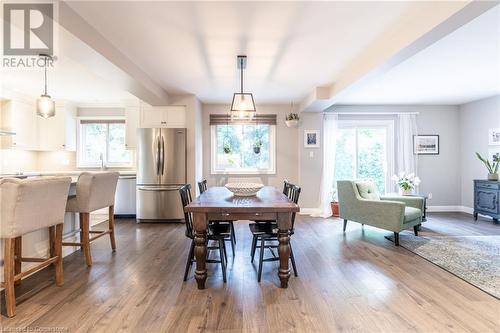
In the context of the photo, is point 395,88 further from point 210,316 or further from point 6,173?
point 6,173

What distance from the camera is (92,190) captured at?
3.20 meters

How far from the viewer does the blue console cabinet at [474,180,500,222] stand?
16.5ft

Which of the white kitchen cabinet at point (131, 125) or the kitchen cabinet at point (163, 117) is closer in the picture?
the kitchen cabinet at point (163, 117)

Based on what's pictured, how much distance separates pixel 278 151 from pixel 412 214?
9.55 ft

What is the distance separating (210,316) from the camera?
2.09m

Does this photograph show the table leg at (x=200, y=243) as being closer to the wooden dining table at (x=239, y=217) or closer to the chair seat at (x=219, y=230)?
the wooden dining table at (x=239, y=217)

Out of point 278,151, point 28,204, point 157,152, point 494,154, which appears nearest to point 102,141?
point 157,152

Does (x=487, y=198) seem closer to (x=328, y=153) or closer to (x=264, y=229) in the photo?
(x=328, y=153)

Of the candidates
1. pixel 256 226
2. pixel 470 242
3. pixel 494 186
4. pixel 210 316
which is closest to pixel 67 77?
pixel 256 226

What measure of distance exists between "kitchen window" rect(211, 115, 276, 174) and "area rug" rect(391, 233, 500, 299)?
3.03 m

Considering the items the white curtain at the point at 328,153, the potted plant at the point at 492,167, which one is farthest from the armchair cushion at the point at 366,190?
the potted plant at the point at 492,167

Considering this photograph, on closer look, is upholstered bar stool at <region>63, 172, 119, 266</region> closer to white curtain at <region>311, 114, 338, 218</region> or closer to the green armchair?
the green armchair

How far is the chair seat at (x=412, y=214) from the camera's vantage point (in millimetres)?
4004

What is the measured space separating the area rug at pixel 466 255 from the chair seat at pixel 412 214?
1.00ft
